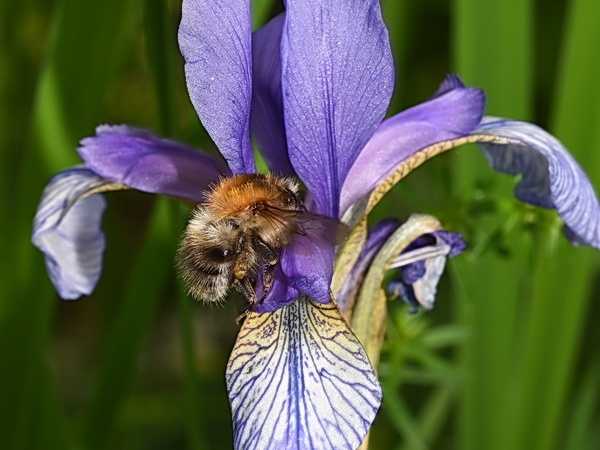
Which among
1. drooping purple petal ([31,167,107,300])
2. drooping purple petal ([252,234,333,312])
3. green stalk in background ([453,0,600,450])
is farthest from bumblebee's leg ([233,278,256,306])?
green stalk in background ([453,0,600,450])

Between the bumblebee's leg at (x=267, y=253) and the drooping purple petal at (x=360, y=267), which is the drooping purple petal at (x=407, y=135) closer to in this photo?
the drooping purple petal at (x=360, y=267)

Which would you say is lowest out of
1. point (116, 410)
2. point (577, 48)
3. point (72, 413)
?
point (72, 413)

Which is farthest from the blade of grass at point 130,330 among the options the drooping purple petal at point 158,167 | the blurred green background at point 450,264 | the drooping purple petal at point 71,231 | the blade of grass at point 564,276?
the blade of grass at point 564,276

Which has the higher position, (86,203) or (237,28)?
(237,28)

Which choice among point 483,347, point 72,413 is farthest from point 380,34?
point 72,413

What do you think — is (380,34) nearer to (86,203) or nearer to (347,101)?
(347,101)

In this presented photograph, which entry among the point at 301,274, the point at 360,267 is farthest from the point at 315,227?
the point at 360,267

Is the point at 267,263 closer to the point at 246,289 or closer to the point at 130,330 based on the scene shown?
the point at 246,289

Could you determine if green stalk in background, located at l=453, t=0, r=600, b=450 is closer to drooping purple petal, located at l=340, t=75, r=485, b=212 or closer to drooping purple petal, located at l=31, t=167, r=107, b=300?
drooping purple petal, located at l=340, t=75, r=485, b=212
